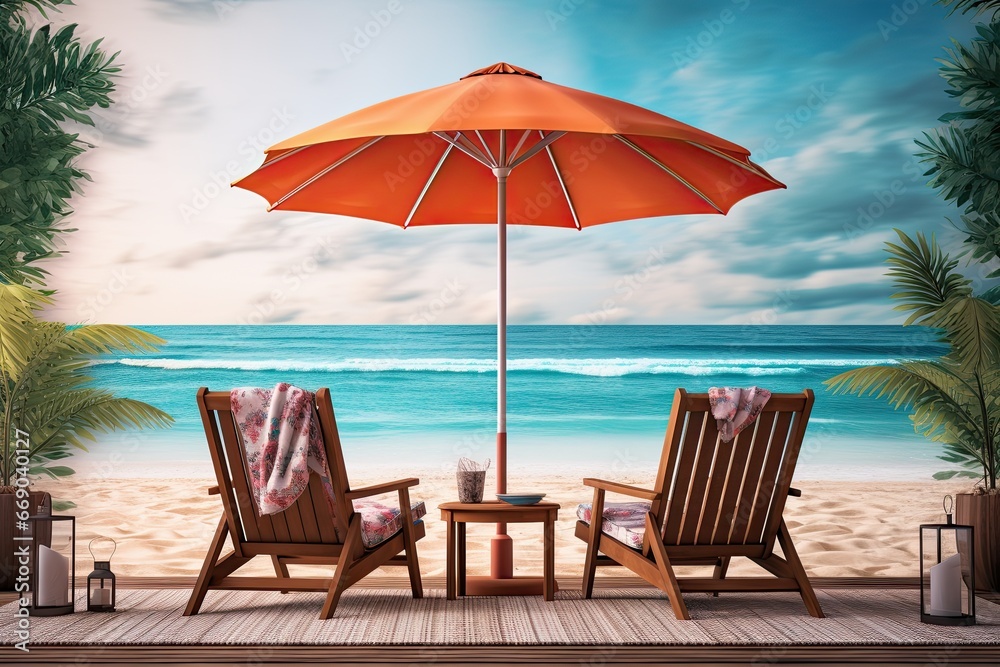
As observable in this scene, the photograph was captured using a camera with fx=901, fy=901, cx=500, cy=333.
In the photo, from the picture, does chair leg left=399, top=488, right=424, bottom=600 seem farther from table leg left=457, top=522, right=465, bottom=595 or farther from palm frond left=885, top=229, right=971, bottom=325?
palm frond left=885, top=229, right=971, bottom=325

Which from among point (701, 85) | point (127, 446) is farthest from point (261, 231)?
point (701, 85)

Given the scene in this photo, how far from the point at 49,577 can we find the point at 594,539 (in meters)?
2.17

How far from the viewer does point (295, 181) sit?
4.23m

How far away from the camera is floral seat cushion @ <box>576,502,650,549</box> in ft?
11.8

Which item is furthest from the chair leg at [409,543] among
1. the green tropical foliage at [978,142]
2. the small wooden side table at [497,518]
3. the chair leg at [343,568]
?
the green tropical foliage at [978,142]

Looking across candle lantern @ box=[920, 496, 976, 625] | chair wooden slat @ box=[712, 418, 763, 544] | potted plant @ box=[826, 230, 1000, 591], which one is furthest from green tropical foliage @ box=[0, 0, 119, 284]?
candle lantern @ box=[920, 496, 976, 625]

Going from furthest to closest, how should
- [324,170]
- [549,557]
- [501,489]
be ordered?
[324,170] < [501,489] < [549,557]

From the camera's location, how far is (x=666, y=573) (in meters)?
3.38

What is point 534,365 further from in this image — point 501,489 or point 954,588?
point 954,588

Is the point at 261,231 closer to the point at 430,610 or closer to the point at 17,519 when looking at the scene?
the point at 17,519

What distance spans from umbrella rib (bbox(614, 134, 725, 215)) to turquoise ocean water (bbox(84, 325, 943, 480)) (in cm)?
839

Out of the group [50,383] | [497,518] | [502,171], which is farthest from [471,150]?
[50,383]

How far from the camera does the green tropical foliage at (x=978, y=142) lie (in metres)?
5.29

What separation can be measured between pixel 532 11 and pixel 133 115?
6033mm
